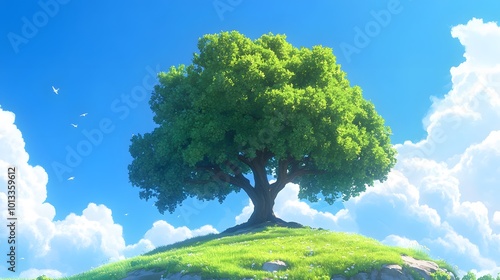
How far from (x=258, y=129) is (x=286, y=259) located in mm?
16298

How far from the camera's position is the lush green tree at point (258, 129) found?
1604 inches

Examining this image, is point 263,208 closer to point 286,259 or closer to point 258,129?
point 258,129

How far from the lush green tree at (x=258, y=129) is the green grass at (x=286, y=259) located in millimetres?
10281

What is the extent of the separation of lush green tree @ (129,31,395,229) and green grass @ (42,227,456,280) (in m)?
10.3

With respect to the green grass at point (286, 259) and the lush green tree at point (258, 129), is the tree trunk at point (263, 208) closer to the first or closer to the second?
the lush green tree at point (258, 129)

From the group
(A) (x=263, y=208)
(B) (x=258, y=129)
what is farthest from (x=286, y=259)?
(A) (x=263, y=208)

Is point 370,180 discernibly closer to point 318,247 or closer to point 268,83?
point 268,83

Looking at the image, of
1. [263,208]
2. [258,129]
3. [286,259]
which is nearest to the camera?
[286,259]

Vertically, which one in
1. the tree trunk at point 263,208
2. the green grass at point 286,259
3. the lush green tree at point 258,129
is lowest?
the green grass at point 286,259

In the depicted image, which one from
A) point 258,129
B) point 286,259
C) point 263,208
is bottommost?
Result: point 286,259

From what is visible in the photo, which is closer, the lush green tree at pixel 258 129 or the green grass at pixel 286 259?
the green grass at pixel 286 259

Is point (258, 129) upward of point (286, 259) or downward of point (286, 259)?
upward

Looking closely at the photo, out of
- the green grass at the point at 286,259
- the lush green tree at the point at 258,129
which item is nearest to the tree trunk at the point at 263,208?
the lush green tree at the point at 258,129

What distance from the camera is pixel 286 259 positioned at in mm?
26688
